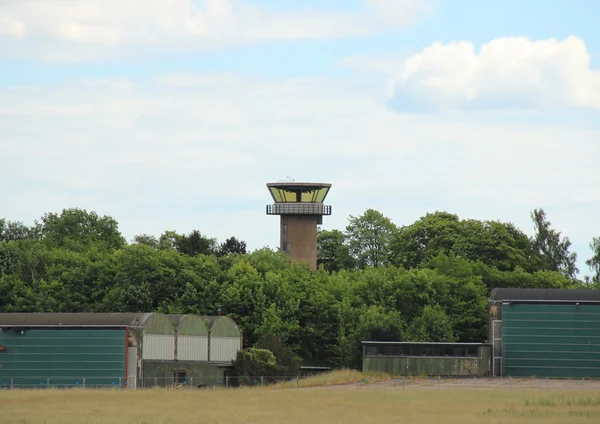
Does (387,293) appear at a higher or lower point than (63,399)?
higher

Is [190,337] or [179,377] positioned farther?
[190,337]

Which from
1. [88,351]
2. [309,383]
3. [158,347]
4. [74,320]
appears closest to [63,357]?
[88,351]

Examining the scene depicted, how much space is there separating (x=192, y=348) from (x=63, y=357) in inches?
407

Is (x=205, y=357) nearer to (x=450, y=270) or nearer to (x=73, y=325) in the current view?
(x=73, y=325)

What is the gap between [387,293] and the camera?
358 ft

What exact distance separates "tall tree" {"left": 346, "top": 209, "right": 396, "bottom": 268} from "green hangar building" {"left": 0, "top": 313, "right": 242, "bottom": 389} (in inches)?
3206

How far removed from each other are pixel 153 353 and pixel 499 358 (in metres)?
26.8

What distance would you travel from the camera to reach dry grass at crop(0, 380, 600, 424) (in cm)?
5531

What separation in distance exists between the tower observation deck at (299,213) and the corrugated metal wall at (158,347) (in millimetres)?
50002

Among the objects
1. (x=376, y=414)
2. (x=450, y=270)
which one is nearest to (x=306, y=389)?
(x=376, y=414)

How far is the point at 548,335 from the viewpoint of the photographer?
91000 millimetres

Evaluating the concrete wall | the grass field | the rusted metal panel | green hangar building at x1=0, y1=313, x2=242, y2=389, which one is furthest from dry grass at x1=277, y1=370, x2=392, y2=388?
the concrete wall

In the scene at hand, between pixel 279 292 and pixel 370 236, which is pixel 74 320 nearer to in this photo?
pixel 279 292

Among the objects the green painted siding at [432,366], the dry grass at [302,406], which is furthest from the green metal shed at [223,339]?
the dry grass at [302,406]
